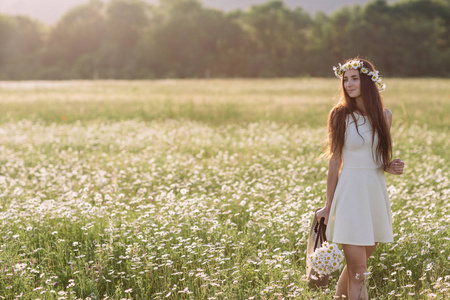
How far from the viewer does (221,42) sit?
90875 millimetres

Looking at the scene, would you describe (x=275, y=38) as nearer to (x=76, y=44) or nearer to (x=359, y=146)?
(x=76, y=44)

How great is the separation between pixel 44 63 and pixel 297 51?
161 ft

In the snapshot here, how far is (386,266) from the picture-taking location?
5.60 m

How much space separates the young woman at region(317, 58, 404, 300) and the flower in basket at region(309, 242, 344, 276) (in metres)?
0.27

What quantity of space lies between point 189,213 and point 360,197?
2.81 m

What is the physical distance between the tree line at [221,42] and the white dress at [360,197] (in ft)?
249

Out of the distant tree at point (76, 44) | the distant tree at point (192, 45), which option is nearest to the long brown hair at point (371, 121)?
the distant tree at point (192, 45)

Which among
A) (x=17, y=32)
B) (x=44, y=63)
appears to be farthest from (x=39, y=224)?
(x=17, y=32)

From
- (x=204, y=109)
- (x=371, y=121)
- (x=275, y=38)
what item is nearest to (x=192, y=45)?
(x=275, y=38)

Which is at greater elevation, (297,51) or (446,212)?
(297,51)

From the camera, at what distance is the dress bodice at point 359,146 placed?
4.70 meters

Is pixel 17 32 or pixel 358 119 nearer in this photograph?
pixel 358 119

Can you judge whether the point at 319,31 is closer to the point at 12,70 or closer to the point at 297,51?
the point at 297,51

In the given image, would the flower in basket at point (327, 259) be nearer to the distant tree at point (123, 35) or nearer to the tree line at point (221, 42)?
the tree line at point (221, 42)
